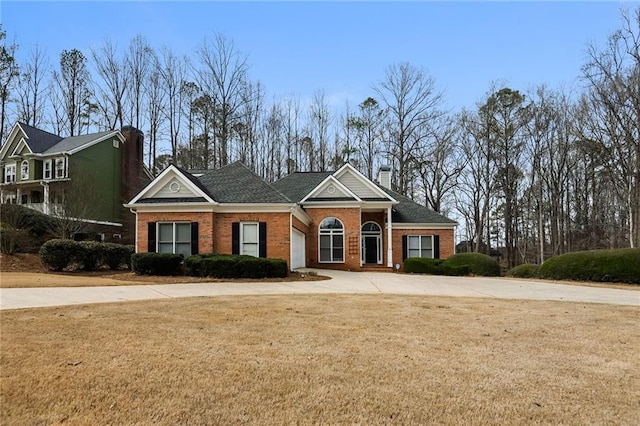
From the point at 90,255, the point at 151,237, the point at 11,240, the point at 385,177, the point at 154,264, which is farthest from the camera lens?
the point at 385,177

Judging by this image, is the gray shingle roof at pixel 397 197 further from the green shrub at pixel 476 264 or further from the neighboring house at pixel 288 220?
the green shrub at pixel 476 264

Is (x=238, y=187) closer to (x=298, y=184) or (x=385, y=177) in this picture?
(x=298, y=184)

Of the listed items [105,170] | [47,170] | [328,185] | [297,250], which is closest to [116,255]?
[297,250]

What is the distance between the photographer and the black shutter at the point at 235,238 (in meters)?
19.4

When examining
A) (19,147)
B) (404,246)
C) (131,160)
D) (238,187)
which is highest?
(19,147)

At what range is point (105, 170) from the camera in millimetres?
33625

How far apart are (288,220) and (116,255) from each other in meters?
7.36

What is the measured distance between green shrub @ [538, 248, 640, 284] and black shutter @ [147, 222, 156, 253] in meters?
17.0

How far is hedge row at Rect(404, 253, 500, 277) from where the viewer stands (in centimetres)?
2172

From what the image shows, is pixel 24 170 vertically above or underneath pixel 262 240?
above

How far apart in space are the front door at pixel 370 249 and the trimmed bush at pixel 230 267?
11077mm

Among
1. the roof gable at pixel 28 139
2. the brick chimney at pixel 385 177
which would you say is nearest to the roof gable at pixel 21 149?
the roof gable at pixel 28 139

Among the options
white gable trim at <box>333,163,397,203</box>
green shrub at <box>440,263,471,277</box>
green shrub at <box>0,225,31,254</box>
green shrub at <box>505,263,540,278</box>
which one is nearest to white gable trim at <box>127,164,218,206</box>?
green shrub at <box>0,225,31,254</box>

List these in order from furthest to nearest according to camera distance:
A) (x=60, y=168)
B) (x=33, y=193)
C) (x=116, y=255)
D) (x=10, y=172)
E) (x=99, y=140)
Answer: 1. (x=10, y=172)
2. (x=33, y=193)
3. (x=99, y=140)
4. (x=60, y=168)
5. (x=116, y=255)
